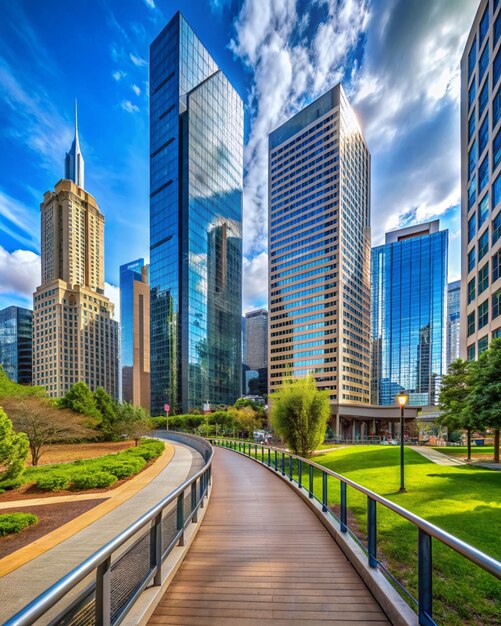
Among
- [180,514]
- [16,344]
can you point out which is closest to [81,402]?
[180,514]

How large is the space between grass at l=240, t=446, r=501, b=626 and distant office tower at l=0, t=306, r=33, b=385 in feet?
444

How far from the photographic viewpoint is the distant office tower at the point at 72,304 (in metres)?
101

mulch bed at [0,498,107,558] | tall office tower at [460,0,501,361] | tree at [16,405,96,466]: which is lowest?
tree at [16,405,96,466]

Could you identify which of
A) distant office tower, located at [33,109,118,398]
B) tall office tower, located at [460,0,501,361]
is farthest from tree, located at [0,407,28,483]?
distant office tower, located at [33,109,118,398]

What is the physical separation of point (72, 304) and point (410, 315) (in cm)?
13537

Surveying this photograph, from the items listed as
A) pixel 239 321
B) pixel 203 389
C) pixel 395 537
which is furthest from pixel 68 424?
pixel 239 321

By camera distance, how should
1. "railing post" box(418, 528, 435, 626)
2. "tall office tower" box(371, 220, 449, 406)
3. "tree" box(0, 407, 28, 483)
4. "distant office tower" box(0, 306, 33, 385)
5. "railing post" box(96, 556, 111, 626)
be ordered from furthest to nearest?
1. "tall office tower" box(371, 220, 449, 406)
2. "distant office tower" box(0, 306, 33, 385)
3. "tree" box(0, 407, 28, 483)
4. "railing post" box(418, 528, 435, 626)
5. "railing post" box(96, 556, 111, 626)

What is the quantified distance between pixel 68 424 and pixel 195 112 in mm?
96044

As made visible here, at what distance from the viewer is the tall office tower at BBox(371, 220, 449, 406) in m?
136

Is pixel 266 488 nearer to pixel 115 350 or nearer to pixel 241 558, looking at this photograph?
pixel 241 558

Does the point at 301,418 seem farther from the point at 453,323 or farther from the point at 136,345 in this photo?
the point at 453,323

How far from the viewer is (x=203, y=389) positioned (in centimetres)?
8394

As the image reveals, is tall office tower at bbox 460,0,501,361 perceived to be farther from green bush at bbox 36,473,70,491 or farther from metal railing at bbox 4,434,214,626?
green bush at bbox 36,473,70,491

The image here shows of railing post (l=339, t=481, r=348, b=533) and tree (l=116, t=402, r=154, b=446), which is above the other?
railing post (l=339, t=481, r=348, b=533)
